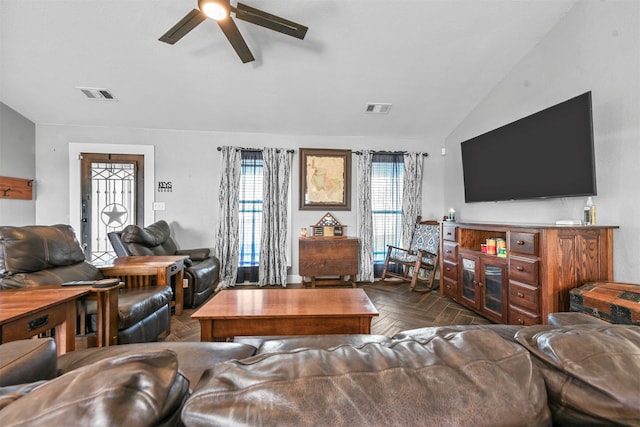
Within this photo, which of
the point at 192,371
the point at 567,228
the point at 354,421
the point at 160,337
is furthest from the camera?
the point at 160,337

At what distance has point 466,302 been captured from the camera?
2.71m

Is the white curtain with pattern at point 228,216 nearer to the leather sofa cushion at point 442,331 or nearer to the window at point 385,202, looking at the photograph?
the window at point 385,202

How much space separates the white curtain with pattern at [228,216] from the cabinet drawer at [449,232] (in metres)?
2.90

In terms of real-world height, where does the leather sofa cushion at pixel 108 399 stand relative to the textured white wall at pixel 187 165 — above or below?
below

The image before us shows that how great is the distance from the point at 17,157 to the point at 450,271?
18.8 ft

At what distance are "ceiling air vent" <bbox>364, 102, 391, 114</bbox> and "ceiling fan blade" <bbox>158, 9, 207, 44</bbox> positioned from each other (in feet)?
6.84

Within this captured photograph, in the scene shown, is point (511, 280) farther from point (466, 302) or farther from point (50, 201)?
point (50, 201)

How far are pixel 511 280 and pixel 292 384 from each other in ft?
8.29

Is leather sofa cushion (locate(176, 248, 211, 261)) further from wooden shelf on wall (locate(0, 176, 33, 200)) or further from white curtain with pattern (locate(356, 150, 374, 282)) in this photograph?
white curtain with pattern (locate(356, 150, 374, 282))

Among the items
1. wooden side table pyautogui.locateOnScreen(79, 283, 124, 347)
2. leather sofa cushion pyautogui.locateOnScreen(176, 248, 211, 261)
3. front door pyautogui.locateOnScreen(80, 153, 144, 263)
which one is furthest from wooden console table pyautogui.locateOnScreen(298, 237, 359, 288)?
front door pyautogui.locateOnScreen(80, 153, 144, 263)

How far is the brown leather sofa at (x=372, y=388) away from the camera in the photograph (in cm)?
35

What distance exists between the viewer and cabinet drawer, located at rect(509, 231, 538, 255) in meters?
1.96

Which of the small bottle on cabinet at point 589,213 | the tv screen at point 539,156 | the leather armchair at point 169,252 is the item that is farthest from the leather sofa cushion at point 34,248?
the small bottle on cabinet at point 589,213

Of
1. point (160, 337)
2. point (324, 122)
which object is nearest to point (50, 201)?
point (160, 337)
